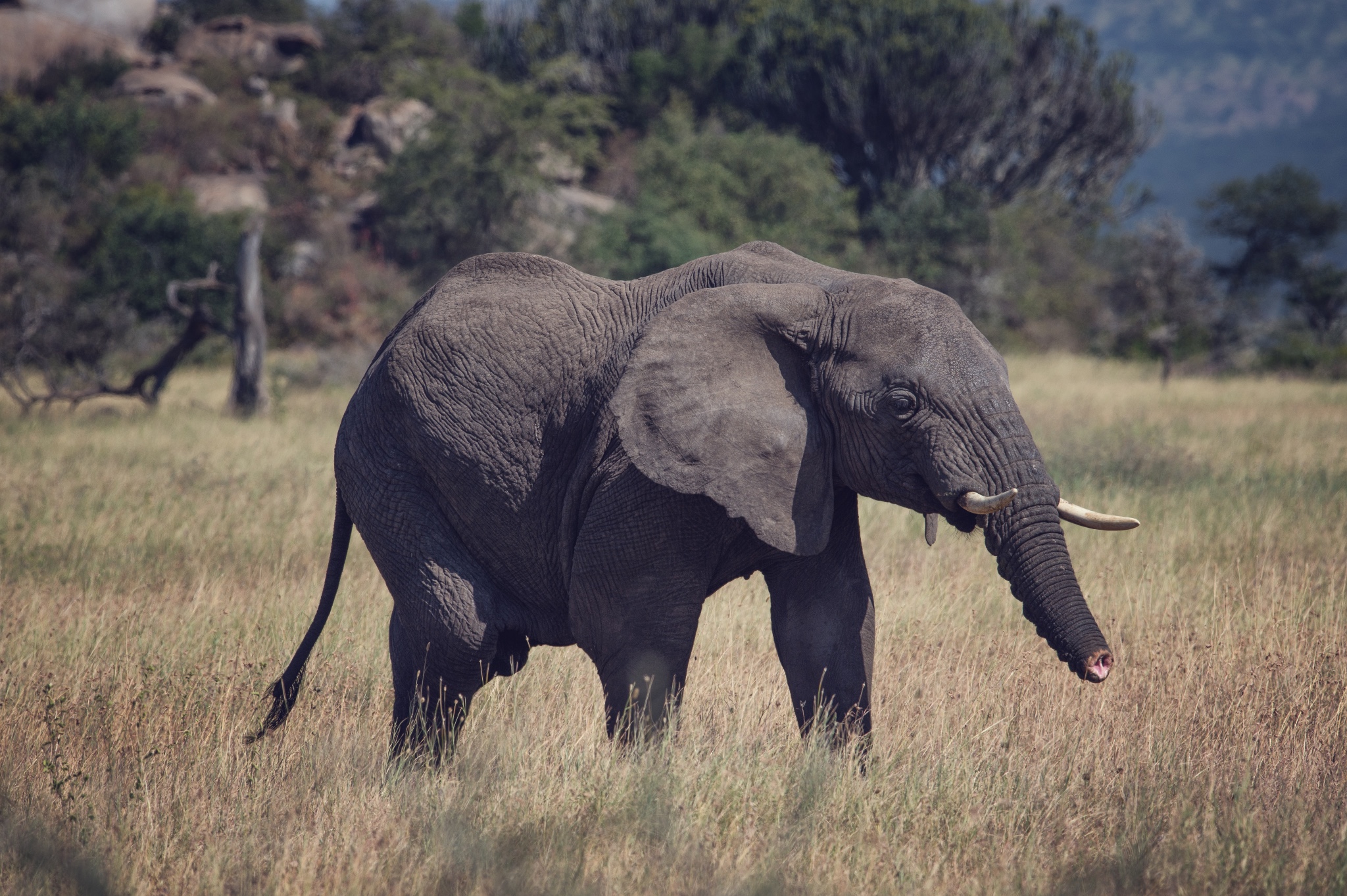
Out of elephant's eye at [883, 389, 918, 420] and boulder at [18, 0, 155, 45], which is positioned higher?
elephant's eye at [883, 389, 918, 420]

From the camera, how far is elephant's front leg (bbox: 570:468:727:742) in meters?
3.71

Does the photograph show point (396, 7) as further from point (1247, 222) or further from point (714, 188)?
point (1247, 222)

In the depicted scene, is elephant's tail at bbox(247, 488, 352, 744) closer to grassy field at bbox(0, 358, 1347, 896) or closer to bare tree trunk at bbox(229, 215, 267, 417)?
grassy field at bbox(0, 358, 1347, 896)

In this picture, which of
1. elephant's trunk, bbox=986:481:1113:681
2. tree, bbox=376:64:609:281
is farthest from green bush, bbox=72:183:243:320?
elephant's trunk, bbox=986:481:1113:681

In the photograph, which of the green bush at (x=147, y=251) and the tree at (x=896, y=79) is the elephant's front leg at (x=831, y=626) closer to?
the green bush at (x=147, y=251)

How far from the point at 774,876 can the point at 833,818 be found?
42 cm

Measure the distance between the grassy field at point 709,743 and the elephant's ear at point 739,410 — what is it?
2.95ft

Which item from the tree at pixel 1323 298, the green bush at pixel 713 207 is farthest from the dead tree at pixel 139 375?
the tree at pixel 1323 298

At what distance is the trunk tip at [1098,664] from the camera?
341cm

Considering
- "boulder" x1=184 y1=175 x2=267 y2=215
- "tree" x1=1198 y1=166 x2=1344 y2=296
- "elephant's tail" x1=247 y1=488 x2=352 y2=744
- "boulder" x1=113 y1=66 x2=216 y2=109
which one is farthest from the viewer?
"tree" x1=1198 y1=166 x2=1344 y2=296

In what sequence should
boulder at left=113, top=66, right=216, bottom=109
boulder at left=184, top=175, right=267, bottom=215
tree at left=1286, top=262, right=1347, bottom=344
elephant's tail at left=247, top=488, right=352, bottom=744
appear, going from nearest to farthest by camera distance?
1. elephant's tail at left=247, top=488, right=352, bottom=744
2. tree at left=1286, top=262, right=1347, bottom=344
3. boulder at left=184, top=175, right=267, bottom=215
4. boulder at left=113, top=66, right=216, bottom=109

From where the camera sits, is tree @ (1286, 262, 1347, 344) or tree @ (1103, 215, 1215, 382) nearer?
tree @ (1103, 215, 1215, 382)

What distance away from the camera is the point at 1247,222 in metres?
43.5

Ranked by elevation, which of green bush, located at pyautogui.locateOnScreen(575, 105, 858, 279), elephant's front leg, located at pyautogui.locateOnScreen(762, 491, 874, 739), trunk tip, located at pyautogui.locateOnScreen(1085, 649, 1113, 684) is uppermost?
trunk tip, located at pyautogui.locateOnScreen(1085, 649, 1113, 684)
